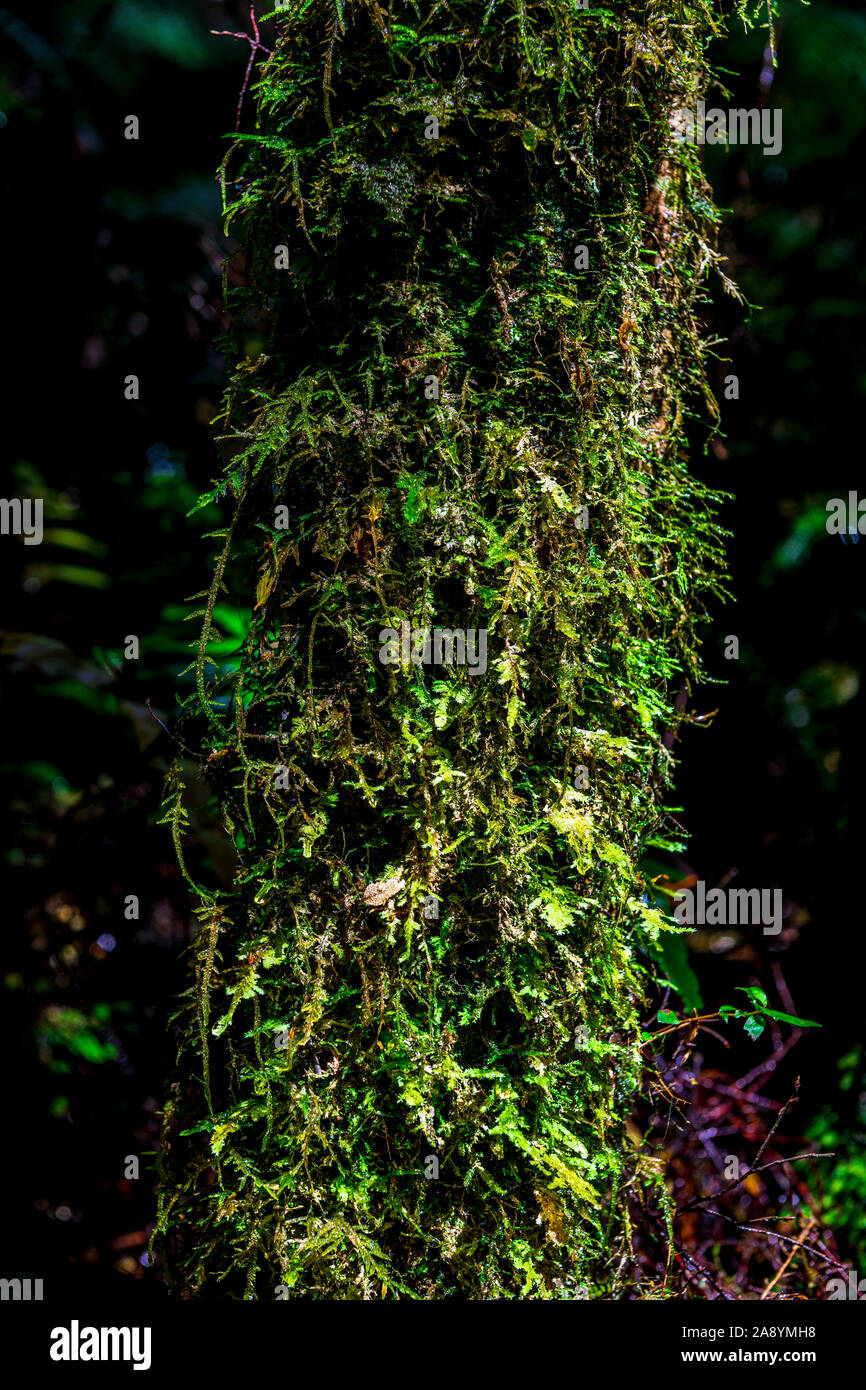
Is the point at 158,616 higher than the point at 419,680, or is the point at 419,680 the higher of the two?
the point at 158,616

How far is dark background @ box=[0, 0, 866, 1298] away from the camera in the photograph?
8.04 ft

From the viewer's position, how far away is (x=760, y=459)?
135 inches

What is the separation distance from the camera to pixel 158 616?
281 cm

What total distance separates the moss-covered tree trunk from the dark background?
3.38 feet

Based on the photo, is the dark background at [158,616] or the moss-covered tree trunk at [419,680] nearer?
the moss-covered tree trunk at [419,680]

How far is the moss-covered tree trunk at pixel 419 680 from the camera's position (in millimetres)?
1143

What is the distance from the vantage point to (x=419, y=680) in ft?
3.88

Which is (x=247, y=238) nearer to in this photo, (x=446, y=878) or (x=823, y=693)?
(x=446, y=878)

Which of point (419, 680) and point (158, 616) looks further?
point (158, 616)

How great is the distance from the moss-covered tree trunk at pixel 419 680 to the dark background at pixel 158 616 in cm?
103

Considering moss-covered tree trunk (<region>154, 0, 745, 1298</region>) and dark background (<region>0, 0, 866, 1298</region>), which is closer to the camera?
moss-covered tree trunk (<region>154, 0, 745, 1298</region>)

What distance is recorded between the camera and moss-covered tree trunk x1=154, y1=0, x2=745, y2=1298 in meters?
1.14

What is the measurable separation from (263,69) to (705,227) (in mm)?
874

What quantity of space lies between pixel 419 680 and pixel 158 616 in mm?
1893
